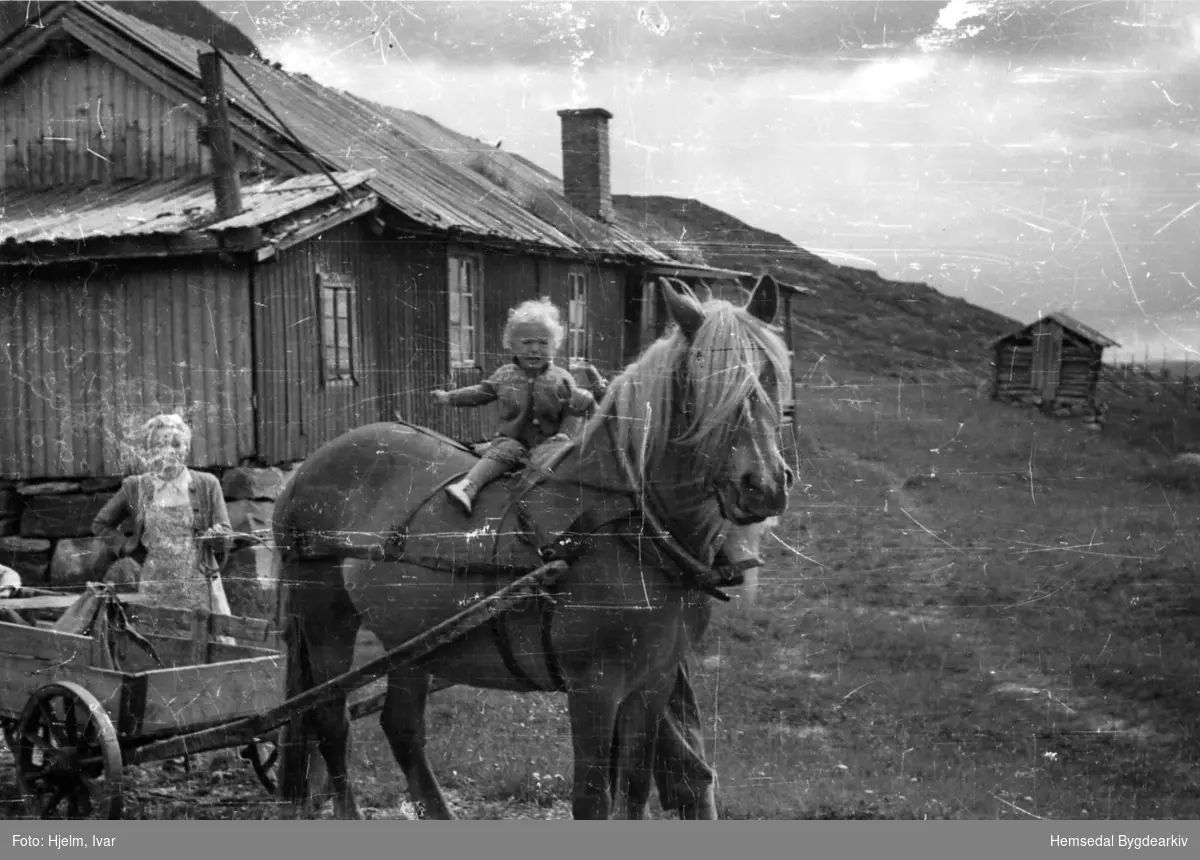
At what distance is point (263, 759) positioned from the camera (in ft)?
18.0

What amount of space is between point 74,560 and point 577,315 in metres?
5.60

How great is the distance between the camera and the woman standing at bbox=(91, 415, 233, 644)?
A: 568cm

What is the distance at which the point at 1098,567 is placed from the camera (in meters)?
5.20

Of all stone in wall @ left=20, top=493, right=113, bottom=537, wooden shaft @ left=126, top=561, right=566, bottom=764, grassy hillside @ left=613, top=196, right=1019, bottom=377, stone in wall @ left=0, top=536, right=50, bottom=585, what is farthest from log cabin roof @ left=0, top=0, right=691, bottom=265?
wooden shaft @ left=126, top=561, right=566, bottom=764

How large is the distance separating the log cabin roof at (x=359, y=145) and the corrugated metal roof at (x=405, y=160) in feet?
0.06

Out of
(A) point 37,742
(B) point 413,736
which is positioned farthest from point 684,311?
(A) point 37,742

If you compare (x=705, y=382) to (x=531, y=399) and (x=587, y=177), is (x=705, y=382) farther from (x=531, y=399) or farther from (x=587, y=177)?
(x=587, y=177)

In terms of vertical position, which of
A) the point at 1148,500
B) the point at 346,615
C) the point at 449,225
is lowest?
the point at 346,615

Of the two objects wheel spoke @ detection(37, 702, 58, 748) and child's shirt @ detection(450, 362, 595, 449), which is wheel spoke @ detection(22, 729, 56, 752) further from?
child's shirt @ detection(450, 362, 595, 449)

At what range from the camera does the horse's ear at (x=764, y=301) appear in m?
3.59

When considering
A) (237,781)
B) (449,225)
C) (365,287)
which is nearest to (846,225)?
(237,781)

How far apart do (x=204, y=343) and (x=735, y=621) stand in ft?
15.6

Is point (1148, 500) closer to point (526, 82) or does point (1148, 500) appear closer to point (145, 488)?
point (526, 82)

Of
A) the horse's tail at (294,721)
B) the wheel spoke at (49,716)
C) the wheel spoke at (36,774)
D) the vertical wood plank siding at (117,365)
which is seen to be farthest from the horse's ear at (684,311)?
the vertical wood plank siding at (117,365)
